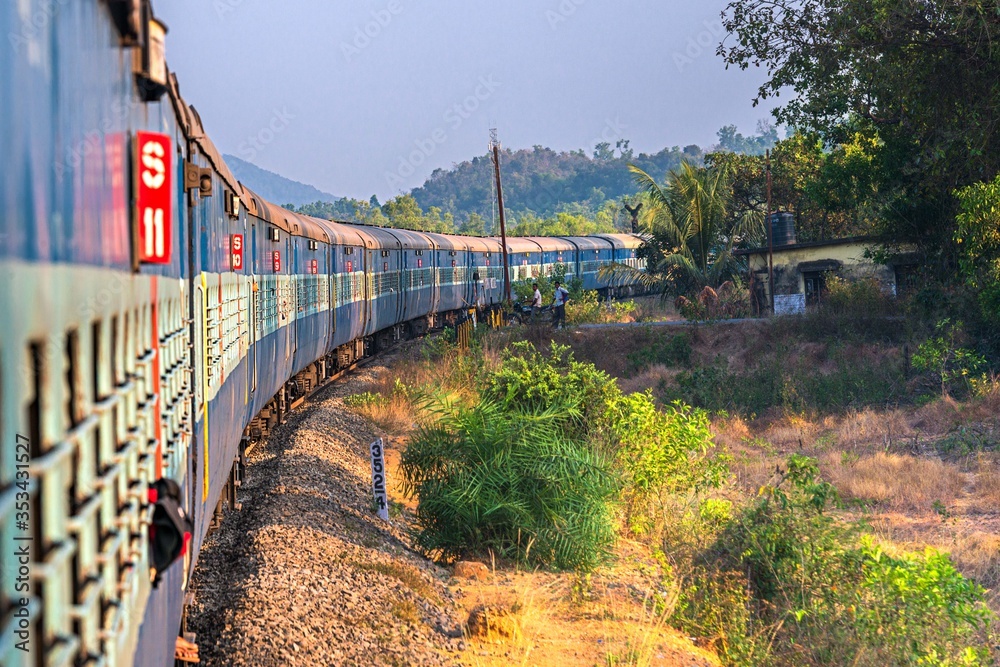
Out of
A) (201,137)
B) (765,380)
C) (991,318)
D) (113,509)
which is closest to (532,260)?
(765,380)

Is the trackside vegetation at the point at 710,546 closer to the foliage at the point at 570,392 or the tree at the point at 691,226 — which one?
the foliage at the point at 570,392

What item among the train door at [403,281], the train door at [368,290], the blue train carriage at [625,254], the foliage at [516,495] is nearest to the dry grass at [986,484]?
the foliage at [516,495]

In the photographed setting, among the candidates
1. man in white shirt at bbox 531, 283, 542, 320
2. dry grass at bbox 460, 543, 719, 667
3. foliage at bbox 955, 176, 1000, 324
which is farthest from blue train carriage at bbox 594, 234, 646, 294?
dry grass at bbox 460, 543, 719, 667

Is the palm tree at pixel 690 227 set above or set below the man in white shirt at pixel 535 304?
A: above

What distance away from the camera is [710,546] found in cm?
922

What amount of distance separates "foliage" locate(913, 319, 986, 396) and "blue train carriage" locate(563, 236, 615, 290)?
A: 2179 cm

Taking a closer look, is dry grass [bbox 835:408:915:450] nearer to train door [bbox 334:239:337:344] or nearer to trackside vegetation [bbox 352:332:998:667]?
trackside vegetation [bbox 352:332:998:667]

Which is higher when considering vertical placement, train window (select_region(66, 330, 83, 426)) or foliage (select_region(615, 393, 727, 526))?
train window (select_region(66, 330, 83, 426))

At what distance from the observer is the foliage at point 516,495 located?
8328 mm

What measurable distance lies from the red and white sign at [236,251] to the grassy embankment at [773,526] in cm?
215

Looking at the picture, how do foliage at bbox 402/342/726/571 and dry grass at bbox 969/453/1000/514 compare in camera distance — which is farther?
dry grass at bbox 969/453/1000/514

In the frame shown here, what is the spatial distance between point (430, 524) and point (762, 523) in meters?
2.99

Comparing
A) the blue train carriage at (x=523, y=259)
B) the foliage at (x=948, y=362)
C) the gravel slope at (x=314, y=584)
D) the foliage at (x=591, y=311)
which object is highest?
the blue train carriage at (x=523, y=259)

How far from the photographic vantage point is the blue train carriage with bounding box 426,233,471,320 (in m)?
27.8
